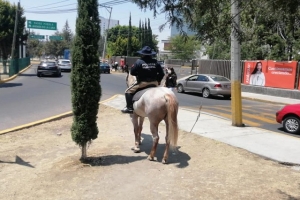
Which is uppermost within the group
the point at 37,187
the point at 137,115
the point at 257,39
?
the point at 257,39

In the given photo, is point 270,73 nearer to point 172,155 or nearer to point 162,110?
point 172,155

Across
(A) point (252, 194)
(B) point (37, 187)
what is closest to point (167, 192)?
(A) point (252, 194)

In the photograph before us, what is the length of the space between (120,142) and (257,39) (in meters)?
22.9

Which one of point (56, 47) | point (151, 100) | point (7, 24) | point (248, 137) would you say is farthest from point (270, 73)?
point (56, 47)

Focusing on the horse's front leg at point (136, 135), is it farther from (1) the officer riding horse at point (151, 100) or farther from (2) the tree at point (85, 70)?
(2) the tree at point (85, 70)

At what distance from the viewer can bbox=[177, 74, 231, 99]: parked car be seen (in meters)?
20.4

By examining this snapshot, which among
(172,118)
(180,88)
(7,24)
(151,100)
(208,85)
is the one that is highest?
(7,24)

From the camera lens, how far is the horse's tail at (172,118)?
245 inches

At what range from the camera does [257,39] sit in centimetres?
2808

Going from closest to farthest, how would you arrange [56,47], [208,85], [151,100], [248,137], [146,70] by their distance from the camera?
[151,100], [146,70], [248,137], [208,85], [56,47]

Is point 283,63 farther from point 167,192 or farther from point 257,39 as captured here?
point 167,192

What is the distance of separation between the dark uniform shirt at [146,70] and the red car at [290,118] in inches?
207

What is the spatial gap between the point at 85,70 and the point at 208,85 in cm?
1520

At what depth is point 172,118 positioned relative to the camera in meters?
6.22
